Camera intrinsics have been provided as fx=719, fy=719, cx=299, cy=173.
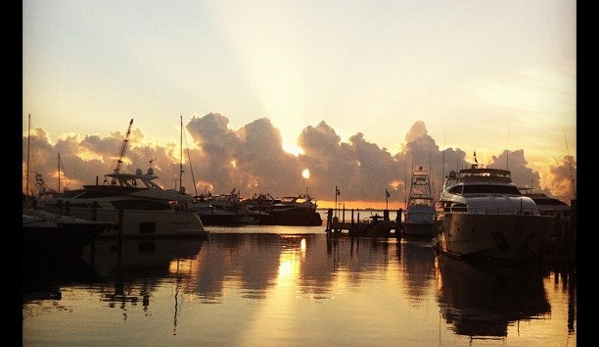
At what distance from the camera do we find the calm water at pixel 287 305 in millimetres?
Result: 15734

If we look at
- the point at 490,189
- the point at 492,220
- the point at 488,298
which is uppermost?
the point at 490,189

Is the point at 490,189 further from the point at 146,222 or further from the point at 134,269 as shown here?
the point at 146,222

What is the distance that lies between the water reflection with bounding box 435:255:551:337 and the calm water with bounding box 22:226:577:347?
0.04 meters

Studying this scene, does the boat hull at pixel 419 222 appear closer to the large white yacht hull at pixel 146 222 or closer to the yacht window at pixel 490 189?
the large white yacht hull at pixel 146 222

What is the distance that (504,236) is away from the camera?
37031 millimetres

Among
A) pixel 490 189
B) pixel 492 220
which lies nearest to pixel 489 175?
pixel 490 189

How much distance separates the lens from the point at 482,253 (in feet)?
127

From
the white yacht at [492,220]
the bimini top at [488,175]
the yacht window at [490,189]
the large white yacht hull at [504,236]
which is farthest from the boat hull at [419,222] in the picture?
the large white yacht hull at [504,236]

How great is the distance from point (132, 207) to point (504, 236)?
3574 cm

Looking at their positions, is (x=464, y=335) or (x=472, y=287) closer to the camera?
(x=464, y=335)
